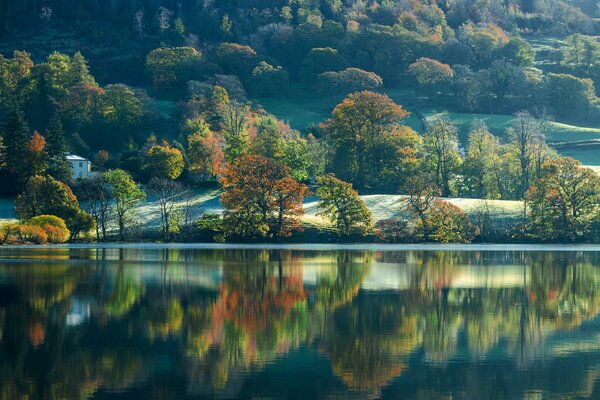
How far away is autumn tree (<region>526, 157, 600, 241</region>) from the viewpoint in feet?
316

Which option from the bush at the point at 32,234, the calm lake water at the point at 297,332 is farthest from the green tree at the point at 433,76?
the calm lake water at the point at 297,332

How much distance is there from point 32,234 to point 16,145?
3084cm

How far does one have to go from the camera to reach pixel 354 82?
19200 centimetres

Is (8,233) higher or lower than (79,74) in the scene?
lower

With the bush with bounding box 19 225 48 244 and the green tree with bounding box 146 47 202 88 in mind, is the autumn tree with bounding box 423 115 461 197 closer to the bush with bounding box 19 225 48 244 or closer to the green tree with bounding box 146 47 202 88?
the bush with bounding box 19 225 48 244

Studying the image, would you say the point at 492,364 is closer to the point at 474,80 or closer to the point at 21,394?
the point at 21,394

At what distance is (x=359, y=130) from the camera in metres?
122

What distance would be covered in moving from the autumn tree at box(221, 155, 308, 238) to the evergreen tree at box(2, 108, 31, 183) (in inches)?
1366

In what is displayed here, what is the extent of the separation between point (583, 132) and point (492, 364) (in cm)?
14552

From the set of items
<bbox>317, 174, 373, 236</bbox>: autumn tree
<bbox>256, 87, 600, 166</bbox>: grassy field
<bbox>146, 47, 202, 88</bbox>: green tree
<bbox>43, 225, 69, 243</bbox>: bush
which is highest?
<bbox>146, 47, 202, 88</bbox>: green tree

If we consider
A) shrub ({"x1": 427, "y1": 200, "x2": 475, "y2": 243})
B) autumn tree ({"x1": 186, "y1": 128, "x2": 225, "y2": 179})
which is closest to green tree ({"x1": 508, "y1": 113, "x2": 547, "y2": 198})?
shrub ({"x1": 427, "y1": 200, "x2": 475, "y2": 243})

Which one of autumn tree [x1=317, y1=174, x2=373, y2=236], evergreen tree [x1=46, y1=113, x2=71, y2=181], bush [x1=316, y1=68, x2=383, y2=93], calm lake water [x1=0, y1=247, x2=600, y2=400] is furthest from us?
bush [x1=316, y1=68, x2=383, y2=93]

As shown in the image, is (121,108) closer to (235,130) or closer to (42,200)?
(235,130)

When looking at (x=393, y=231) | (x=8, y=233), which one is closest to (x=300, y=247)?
(x=393, y=231)
